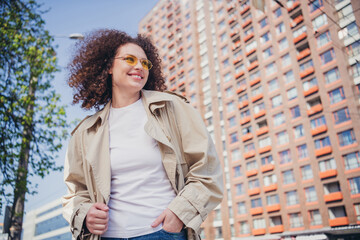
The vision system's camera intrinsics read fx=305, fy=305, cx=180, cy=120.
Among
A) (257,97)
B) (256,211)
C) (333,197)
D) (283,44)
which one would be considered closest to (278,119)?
(257,97)

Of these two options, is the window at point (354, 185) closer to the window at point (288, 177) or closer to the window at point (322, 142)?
the window at point (322, 142)

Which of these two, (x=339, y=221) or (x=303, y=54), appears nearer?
(x=339, y=221)

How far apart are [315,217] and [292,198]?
8.87 feet

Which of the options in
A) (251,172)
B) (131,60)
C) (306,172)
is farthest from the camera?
(251,172)

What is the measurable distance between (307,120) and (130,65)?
106ft

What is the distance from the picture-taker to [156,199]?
4.50 feet

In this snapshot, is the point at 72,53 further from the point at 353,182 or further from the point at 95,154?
the point at 353,182

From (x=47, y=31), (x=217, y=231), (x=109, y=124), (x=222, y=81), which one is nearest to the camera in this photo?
(x=109, y=124)

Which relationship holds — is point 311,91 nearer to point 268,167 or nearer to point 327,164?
point 327,164

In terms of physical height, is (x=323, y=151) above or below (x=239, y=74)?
below

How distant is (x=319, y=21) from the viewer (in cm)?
3158

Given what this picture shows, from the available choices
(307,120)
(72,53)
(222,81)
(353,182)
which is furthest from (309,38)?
(72,53)

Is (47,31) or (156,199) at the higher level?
(47,31)

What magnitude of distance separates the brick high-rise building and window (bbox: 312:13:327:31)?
102mm
